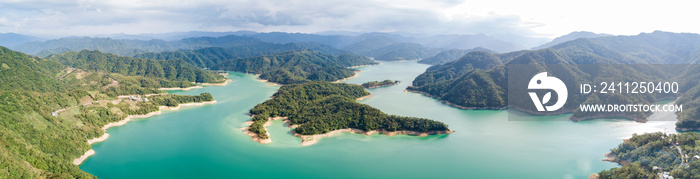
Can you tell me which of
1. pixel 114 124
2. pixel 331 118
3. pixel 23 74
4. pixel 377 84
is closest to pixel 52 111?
pixel 114 124

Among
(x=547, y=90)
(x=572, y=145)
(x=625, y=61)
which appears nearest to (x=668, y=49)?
(x=625, y=61)

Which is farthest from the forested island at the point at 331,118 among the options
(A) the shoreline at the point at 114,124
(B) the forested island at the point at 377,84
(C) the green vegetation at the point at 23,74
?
(C) the green vegetation at the point at 23,74

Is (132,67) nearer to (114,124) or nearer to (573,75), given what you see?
(114,124)

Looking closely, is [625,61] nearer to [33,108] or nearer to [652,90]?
[652,90]

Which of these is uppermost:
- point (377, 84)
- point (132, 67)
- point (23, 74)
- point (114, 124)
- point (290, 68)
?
point (132, 67)

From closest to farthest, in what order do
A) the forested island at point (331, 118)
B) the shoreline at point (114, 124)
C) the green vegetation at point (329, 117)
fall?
the shoreline at point (114, 124) < the forested island at point (331, 118) < the green vegetation at point (329, 117)

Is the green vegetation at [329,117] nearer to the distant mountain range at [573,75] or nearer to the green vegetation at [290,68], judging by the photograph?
the distant mountain range at [573,75]

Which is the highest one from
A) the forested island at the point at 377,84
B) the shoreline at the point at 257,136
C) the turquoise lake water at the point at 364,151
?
the forested island at the point at 377,84
